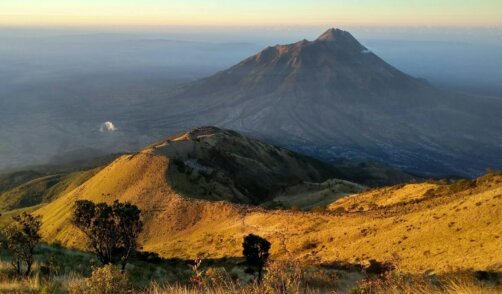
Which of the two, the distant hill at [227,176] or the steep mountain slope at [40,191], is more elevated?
the distant hill at [227,176]

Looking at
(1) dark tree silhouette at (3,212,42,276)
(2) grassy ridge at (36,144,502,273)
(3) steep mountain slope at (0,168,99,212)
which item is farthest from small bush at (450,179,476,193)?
(3) steep mountain slope at (0,168,99,212)

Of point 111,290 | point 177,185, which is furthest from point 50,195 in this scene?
point 111,290

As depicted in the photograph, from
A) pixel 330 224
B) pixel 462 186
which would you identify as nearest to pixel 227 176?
pixel 330 224

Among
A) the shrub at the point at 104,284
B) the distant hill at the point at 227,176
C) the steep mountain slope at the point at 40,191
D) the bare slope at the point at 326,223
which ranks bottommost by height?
the steep mountain slope at the point at 40,191

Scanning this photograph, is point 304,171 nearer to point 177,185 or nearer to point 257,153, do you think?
point 257,153

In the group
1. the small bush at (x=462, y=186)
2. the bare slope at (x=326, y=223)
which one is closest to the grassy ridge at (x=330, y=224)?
the bare slope at (x=326, y=223)

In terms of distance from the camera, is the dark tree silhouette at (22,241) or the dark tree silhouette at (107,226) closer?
the dark tree silhouette at (22,241)

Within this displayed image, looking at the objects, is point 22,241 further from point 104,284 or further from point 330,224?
point 330,224

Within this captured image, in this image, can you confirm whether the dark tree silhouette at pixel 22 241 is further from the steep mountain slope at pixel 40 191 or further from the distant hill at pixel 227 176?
the steep mountain slope at pixel 40 191
